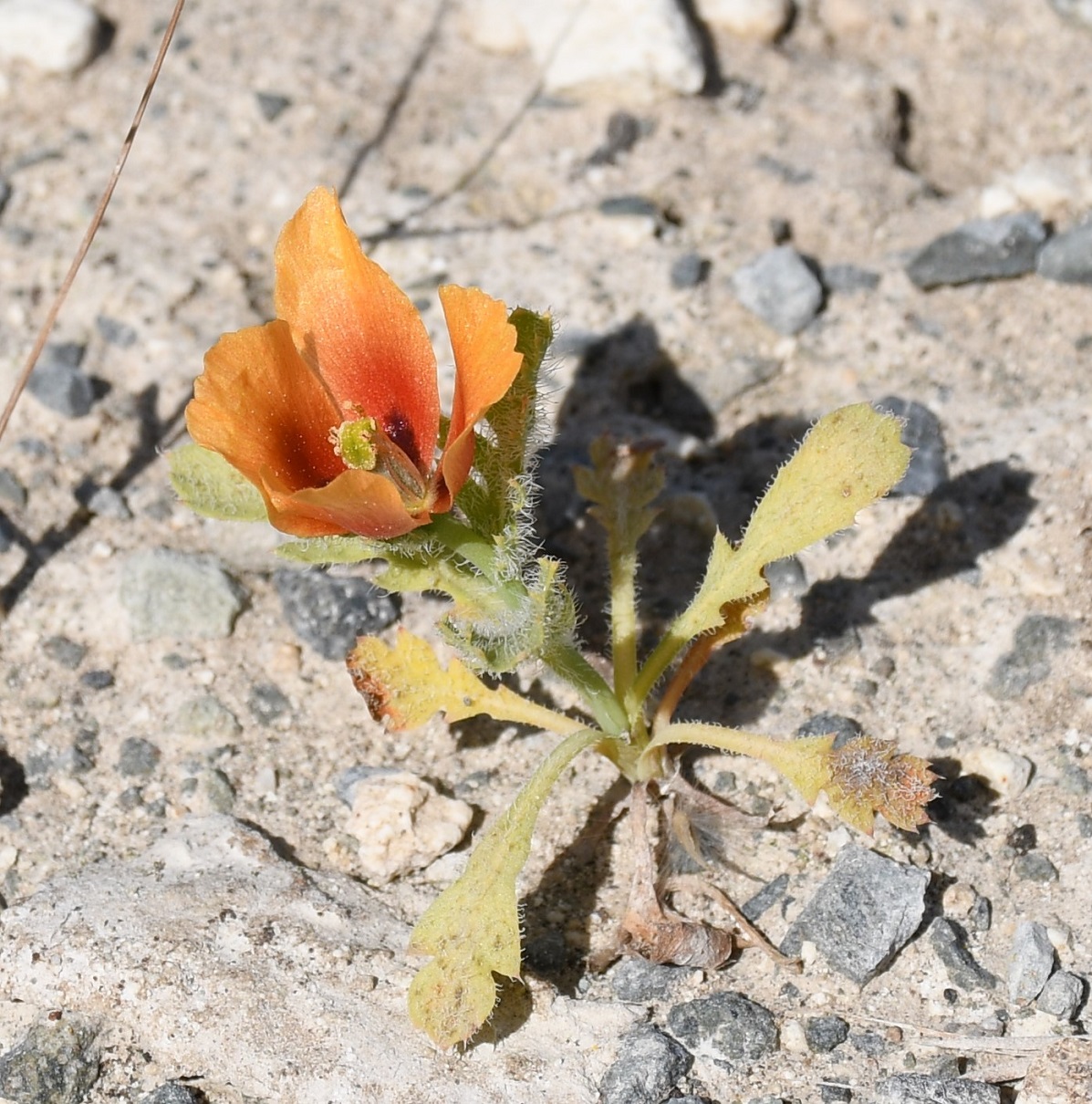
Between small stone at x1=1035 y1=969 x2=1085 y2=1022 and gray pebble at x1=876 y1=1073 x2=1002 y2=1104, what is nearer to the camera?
gray pebble at x1=876 y1=1073 x2=1002 y2=1104

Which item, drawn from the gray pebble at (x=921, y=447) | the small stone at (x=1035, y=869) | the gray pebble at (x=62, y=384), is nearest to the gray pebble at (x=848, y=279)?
the gray pebble at (x=921, y=447)

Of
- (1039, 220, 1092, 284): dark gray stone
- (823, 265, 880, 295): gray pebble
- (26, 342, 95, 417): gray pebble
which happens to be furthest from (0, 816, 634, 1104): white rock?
(1039, 220, 1092, 284): dark gray stone

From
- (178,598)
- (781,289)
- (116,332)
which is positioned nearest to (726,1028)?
(178,598)

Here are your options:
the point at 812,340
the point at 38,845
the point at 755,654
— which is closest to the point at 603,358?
the point at 812,340

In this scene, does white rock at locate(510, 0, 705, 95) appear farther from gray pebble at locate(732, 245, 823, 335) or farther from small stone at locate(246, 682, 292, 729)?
small stone at locate(246, 682, 292, 729)

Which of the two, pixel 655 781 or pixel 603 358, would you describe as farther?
pixel 603 358

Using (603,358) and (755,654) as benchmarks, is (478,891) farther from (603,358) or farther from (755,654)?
(603,358)

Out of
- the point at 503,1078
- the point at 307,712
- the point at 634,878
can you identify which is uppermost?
the point at 307,712
